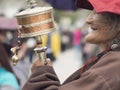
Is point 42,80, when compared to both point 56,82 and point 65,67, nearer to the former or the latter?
point 56,82

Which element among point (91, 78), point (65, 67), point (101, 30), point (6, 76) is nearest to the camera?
point (91, 78)

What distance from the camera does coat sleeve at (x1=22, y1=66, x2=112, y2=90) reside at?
341 cm

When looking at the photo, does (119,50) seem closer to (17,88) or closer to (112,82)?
(112,82)

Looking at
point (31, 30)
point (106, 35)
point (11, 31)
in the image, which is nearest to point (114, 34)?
point (106, 35)

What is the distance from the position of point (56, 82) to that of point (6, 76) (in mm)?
1996

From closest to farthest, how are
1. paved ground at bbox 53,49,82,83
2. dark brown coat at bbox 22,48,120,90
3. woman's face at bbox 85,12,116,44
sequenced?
dark brown coat at bbox 22,48,120,90, woman's face at bbox 85,12,116,44, paved ground at bbox 53,49,82,83

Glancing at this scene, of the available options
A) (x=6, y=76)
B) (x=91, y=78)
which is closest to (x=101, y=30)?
(x=91, y=78)

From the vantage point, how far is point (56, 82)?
3.67m

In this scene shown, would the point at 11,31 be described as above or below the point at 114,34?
below

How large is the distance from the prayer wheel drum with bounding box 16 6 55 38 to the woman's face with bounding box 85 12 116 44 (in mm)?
272

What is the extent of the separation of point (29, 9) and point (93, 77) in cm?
72

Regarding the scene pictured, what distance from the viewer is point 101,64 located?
11.5 ft

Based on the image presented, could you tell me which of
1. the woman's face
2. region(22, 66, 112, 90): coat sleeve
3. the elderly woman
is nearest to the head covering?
the elderly woman

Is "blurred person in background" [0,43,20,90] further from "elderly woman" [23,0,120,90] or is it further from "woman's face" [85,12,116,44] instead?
"woman's face" [85,12,116,44]
